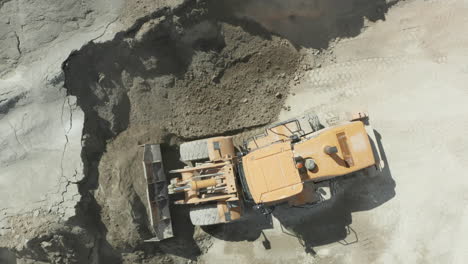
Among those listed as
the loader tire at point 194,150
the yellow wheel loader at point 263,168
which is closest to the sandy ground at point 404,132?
the yellow wheel loader at point 263,168

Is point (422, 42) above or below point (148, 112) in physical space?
above

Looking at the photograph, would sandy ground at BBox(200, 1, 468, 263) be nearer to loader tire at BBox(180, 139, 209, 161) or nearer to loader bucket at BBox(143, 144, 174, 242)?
loader bucket at BBox(143, 144, 174, 242)

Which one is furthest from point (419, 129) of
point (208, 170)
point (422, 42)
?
point (208, 170)

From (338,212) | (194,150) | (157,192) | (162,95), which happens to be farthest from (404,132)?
(157,192)

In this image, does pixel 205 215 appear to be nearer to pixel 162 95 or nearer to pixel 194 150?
pixel 194 150

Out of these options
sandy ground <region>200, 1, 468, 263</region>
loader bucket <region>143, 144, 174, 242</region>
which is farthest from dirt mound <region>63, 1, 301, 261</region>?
sandy ground <region>200, 1, 468, 263</region>

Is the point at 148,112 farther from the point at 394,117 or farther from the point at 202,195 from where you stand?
the point at 394,117

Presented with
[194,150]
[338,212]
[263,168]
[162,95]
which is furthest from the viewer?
[338,212]
